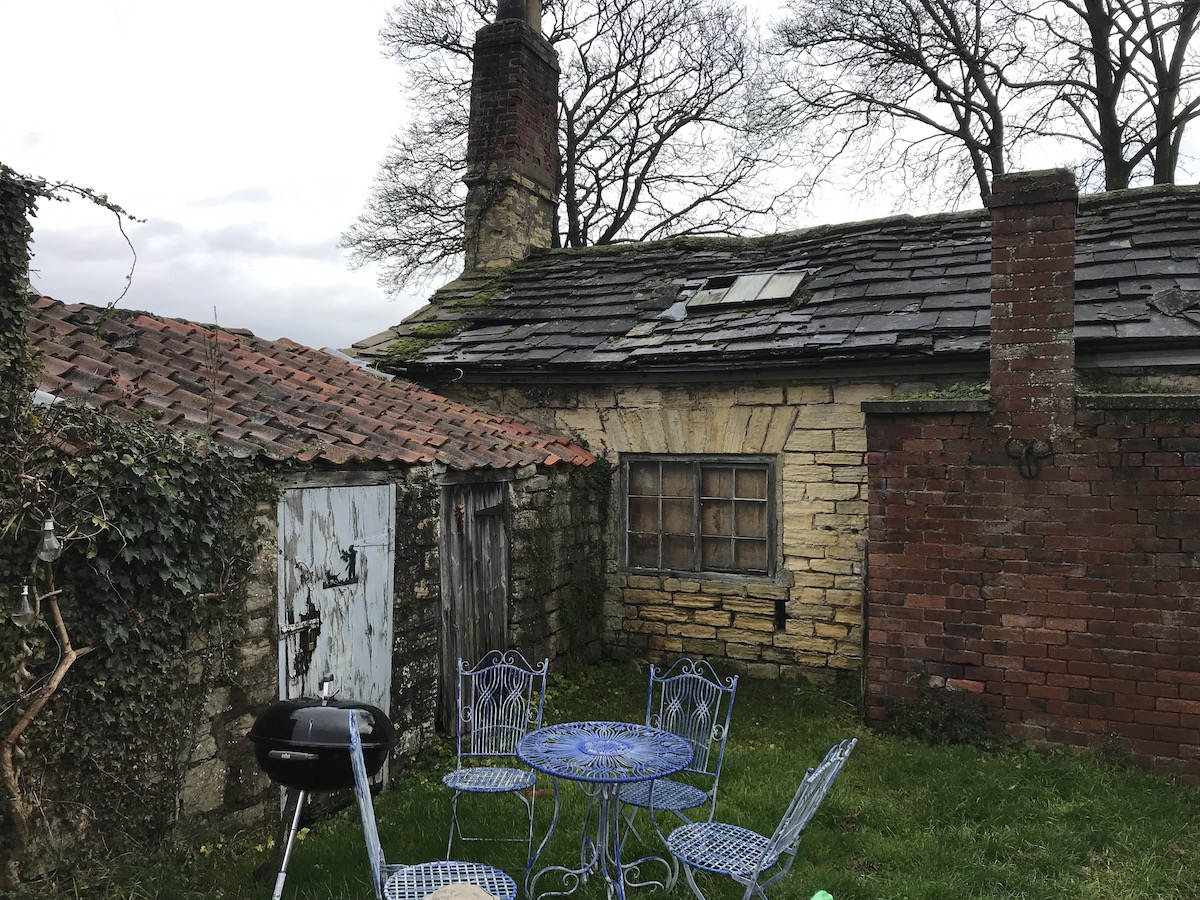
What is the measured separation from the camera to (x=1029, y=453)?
570 cm

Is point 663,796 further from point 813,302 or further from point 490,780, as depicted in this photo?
point 813,302

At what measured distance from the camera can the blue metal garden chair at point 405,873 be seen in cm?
323

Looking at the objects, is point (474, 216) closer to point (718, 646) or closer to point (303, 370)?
point (303, 370)

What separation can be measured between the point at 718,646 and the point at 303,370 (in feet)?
15.1

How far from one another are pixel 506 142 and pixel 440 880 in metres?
9.53

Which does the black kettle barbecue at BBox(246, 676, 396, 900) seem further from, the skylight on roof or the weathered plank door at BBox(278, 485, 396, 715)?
the skylight on roof

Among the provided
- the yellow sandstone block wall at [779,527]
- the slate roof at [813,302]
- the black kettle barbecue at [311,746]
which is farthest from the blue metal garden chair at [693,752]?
the slate roof at [813,302]

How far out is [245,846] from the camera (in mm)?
4262

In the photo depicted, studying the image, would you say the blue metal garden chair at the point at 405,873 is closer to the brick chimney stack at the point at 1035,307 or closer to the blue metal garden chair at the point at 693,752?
the blue metal garden chair at the point at 693,752

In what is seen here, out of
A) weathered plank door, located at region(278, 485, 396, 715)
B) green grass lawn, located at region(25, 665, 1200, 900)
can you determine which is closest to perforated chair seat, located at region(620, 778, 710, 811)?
green grass lawn, located at region(25, 665, 1200, 900)

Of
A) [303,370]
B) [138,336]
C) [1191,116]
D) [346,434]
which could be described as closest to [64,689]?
[346,434]

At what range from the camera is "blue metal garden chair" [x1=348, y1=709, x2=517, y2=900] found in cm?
323

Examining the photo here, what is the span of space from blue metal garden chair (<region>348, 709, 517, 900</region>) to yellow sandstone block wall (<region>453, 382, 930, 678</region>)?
4.65 meters

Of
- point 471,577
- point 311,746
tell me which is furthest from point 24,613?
point 471,577
